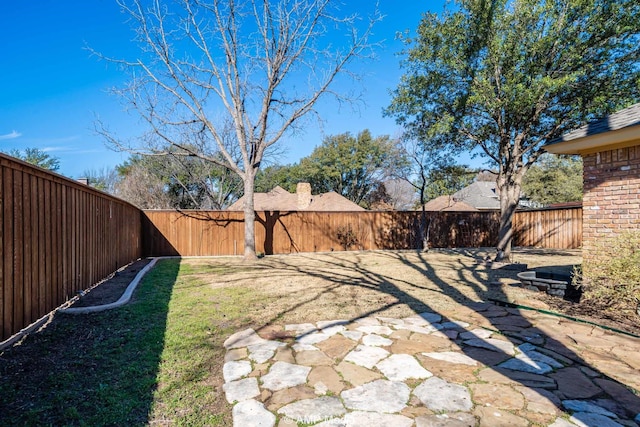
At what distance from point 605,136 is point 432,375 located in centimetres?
400

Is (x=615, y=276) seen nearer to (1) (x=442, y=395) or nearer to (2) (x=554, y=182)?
(1) (x=442, y=395)

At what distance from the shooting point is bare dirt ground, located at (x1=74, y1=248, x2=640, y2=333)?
14.2 feet

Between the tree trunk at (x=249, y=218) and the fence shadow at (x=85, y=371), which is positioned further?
the tree trunk at (x=249, y=218)

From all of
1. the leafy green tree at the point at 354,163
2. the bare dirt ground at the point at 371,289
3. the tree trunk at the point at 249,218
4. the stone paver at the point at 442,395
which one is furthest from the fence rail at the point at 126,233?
the leafy green tree at the point at 354,163

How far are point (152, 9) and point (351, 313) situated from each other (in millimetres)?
10176

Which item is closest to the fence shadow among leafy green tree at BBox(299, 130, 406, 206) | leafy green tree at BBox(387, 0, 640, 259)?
leafy green tree at BBox(387, 0, 640, 259)

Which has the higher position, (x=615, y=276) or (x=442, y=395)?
(x=615, y=276)

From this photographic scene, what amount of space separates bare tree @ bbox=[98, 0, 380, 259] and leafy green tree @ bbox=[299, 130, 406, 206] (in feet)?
62.9

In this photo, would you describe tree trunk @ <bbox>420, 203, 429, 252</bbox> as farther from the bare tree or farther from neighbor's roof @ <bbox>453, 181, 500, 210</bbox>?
neighbor's roof @ <bbox>453, 181, 500, 210</bbox>

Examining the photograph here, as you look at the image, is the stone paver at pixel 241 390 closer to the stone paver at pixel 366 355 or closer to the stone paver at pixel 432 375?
the stone paver at pixel 432 375

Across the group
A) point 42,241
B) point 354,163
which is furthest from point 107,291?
point 354,163

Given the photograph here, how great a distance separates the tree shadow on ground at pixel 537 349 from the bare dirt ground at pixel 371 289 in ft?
0.26

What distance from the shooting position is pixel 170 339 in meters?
3.21

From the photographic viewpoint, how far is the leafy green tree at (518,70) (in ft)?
26.5
